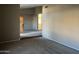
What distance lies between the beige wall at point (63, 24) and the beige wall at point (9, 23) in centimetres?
215

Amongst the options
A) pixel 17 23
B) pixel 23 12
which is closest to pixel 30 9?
pixel 23 12

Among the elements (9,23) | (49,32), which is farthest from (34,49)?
(49,32)

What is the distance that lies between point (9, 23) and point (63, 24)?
3135mm

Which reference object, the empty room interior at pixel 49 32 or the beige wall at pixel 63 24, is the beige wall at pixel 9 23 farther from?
the beige wall at pixel 63 24

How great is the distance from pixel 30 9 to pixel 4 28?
337 inches

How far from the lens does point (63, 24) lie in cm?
680

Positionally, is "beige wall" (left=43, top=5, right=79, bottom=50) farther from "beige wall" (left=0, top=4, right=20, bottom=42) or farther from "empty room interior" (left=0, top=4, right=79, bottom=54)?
"beige wall" (left=0, top=4, right=20, bottom=42)

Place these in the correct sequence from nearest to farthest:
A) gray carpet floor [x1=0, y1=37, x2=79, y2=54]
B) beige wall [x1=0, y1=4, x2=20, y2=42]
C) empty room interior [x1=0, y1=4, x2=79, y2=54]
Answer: gray carpet floor [x1=0, y1=37, x2=79, y2=54], empty room interior [x1=0, y1=4, x2=79, y2=54], beige wall [x1=0, y1=4, x2=20, y2=42]

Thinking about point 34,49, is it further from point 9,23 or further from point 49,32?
point 49,32

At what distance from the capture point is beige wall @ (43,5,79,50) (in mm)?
5766

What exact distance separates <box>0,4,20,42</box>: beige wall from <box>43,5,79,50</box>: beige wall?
215 cm

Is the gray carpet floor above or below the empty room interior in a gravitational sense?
below

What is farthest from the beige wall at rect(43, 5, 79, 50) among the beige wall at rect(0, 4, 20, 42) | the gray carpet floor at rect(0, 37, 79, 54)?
the beige wall at rect(0, 4, 20, 42)

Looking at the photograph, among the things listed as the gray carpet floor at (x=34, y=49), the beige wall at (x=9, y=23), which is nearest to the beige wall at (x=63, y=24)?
the gray carpet floor at (x=34, y=49)
